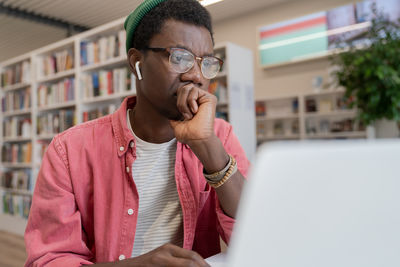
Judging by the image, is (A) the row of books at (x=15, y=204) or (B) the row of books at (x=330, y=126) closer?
(A) the row of books at (x=15, y=204)

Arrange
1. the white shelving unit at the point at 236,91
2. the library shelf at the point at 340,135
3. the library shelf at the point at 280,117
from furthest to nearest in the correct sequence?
the library shelf at the point at 280,117 → the library shelf at the point at 340,135 → the white shelving unit at the point at 236,91

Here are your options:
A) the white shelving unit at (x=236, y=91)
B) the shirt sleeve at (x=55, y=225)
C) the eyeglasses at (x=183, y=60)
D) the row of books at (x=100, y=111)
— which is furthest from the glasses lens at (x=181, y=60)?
the white shelving unit at (x=236, y=91)

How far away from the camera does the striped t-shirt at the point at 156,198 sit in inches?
34.8

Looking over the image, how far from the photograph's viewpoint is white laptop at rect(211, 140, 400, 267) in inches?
9.2

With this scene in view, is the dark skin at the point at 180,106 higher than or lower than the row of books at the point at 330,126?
lower

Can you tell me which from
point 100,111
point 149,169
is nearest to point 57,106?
point 100,111

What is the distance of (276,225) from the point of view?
237 millimetres

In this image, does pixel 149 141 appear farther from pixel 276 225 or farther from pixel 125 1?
pixel 276 225

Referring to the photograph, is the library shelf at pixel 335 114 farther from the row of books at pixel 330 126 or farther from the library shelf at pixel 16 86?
the library shelf at pixel 16 86

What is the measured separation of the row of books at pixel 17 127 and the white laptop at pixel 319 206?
2173 millimetres

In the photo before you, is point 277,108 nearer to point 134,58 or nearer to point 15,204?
point 15,204

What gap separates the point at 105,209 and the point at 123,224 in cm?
6

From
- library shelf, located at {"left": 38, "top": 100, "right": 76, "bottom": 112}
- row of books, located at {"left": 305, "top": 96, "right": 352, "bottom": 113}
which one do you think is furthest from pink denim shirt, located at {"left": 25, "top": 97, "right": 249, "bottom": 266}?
row of books, located at {"left": 305, "top": 96, "right": 352, "bottom": 113}

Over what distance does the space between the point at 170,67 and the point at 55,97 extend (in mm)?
1455
